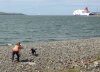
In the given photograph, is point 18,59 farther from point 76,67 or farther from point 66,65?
point 76,67

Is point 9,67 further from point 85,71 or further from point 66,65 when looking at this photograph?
point 85,71

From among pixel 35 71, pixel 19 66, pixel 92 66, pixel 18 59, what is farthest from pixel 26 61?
pixel 92 66

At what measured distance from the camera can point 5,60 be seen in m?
26.5

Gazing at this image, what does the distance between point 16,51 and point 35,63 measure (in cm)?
262

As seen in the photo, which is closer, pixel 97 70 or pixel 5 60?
pixel 97 70

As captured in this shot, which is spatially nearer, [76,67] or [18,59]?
[76,67]

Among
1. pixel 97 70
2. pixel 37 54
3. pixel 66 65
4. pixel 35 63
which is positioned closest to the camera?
pixel 97 70

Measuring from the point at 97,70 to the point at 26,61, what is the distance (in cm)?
843

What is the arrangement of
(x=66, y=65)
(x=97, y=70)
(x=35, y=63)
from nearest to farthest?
(x=97, y=70)
(x=66, y=65)
(x=35, y=63)

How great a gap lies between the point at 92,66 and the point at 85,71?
69 cm

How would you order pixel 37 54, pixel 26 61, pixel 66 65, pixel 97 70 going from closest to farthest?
pixel 97 70, pixel 66 65, pixel 26 61, pixel 37 54

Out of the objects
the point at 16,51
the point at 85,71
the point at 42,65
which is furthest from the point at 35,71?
the point at 16,51

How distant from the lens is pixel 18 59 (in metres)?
26.1

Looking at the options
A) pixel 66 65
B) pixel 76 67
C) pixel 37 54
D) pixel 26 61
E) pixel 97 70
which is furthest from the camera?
pixel 37 54
